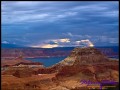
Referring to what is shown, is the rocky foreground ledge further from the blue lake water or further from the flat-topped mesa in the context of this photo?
the blue lake water

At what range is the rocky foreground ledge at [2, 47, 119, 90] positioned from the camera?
17.6 meters

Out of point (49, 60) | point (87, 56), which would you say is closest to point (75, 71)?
point (87, 56)

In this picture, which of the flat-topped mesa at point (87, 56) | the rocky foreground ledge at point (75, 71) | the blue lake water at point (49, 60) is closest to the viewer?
the rocky foreground ledge at point (75, 71)

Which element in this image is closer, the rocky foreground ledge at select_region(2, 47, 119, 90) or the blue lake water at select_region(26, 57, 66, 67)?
the rocky foreground ledge at select_region(2, 47, 119, 90)

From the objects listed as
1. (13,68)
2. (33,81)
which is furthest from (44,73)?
(33,81)

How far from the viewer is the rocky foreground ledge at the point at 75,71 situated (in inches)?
695

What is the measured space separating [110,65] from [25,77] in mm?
5397

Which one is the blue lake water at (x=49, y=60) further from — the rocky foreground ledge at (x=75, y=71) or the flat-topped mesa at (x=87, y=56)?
the flat-topped mesa at (x=87, y=56)

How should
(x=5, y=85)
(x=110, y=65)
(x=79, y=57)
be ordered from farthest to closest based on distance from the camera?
(x=79, y=57), (x=110, y=65), (x=5, y=85)

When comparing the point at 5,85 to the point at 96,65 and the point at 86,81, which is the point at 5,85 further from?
the point at 96,65

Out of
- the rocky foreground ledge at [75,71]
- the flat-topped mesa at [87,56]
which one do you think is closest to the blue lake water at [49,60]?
the rocky foreground ledge at [75,71]

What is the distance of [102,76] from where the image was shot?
1939 centimetres

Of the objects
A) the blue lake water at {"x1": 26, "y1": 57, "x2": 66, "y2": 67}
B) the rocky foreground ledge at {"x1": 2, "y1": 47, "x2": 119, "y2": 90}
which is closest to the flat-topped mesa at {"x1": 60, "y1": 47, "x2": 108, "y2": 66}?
the rocky foreground ledge at {"x1": 2, "y1": 47, "x2": 119, "y2": 90}

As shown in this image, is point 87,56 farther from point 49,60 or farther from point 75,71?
point 49,60
